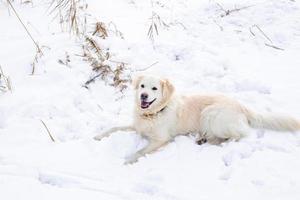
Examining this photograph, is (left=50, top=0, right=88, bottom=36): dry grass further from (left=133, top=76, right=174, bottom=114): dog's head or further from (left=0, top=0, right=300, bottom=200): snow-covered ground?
(left=133, top=76, right=174, bottom=114): dog's head

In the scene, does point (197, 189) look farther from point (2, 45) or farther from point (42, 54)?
point (2, 45)

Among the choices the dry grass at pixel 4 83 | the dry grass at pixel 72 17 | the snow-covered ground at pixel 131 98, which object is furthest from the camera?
the dry grass at pixel 72 17

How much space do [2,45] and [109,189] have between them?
3066 millimetres

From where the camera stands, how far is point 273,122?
4.32 meters

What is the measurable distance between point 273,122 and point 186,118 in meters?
0.86

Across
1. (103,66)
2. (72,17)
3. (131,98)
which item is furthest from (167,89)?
(72,17)

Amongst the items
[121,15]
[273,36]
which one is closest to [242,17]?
[273,36]

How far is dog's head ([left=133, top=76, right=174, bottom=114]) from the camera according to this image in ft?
14.2


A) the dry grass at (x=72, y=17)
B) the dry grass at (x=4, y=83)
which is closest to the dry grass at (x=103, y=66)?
the dry grass at (x=72, y=17)

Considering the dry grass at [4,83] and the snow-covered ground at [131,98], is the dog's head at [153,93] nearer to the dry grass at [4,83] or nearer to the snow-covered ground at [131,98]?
the snow-covered ground at [131,98]

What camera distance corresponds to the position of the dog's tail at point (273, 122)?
14.0ft

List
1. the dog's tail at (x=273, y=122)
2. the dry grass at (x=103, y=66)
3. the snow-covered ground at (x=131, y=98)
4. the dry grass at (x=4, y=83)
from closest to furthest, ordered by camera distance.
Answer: the snow-covered ground at (x=131, y=98) < the dog's tail at (x=273, y=122) < the dry grass at (x=4, y=83) < the dry grass at (x=103, y=66)

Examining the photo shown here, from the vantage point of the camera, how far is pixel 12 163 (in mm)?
3779

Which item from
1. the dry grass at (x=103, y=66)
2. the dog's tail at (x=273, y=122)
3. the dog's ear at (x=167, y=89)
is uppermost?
the dog's ear at (x=167, y=89)
